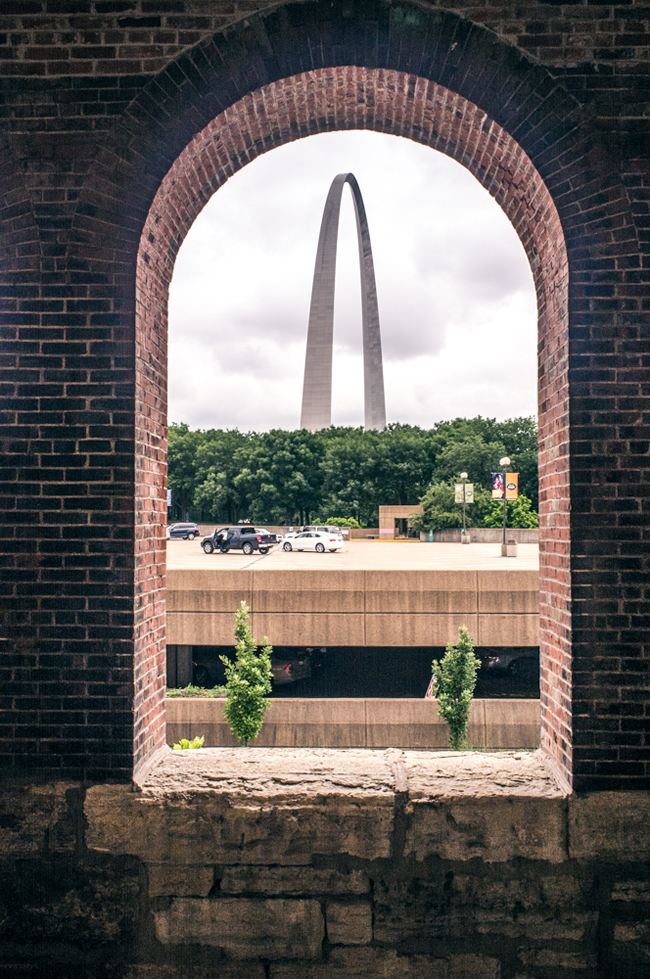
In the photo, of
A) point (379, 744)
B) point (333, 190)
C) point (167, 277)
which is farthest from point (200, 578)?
point (333, 190)

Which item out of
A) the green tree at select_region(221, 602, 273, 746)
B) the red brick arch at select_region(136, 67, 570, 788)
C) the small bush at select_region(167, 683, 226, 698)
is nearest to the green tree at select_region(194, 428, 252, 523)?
the small bush at select_region(167, 683, 226, 698)

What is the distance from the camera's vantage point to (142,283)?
3.40 m

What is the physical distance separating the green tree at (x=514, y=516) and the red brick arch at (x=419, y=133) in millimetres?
41929

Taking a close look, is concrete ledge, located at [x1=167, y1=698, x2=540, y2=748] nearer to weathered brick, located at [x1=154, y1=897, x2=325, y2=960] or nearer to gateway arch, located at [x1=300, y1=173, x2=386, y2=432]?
weathered brick, located at [x1=154, y1=897, x2=325, y2=960]

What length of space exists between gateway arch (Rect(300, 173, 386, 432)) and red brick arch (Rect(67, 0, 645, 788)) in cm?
5321

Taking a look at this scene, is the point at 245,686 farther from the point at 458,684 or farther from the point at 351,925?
the point at 351,925

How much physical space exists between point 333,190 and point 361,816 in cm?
5941

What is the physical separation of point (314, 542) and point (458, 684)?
19394 millimetres

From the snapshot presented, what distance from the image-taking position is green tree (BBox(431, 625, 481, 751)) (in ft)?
50.6

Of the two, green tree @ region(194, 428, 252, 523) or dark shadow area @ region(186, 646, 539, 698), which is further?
green tree @ region(194, 428, 252, 523)

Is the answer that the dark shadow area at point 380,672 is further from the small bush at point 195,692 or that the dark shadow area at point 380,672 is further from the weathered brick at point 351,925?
the weathered brick at point 351,925

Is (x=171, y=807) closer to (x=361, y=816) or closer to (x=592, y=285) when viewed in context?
(x=361, y=816)

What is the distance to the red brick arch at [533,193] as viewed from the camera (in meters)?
3.21

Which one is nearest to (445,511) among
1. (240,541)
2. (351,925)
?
(240,541)
